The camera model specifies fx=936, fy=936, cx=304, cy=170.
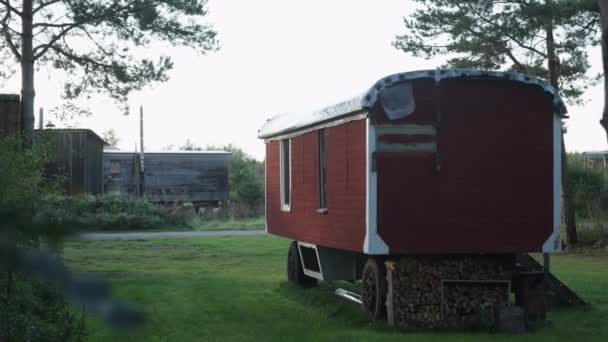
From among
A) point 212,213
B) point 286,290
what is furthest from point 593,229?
point 212,213

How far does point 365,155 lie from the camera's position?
10875mm

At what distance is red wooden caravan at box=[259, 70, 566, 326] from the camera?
422 inches

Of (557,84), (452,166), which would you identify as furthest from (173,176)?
(452,166)

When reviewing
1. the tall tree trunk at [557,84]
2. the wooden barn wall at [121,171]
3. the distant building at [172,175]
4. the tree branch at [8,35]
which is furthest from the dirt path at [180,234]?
the wooden barn wall at [121,171]

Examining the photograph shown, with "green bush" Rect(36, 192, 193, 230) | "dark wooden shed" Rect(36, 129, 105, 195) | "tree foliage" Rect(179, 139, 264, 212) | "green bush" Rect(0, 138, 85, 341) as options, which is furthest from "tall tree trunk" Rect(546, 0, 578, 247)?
"tree foliage" Rect(179, 139, 264, 212)

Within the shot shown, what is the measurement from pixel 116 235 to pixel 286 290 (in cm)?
1521

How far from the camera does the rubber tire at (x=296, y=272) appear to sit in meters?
15.5

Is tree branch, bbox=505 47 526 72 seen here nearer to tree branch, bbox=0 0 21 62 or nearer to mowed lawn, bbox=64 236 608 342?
mowed lawn, bbox=64 236 608 342

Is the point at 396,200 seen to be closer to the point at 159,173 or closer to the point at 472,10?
the point at 472,10

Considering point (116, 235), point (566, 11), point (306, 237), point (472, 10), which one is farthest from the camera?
point (116, 235)

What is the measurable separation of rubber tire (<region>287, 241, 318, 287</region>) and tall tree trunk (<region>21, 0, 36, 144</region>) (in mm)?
6997

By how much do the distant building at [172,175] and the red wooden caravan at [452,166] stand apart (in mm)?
35095

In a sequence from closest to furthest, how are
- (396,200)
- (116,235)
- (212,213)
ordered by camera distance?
(396,200)
(116,235)
(212,213)

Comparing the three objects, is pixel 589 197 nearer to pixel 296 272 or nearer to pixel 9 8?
pixel 296 272
